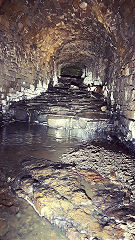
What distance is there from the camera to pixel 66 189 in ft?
6.91

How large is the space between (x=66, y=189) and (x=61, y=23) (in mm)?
7475

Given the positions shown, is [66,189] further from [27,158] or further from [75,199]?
[27,158]

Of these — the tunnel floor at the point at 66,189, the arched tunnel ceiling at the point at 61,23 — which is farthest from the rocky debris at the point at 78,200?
the arched tunnel ceiling at the point at 61,23

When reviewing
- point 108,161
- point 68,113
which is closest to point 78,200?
point 108,161

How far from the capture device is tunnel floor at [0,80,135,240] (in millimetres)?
1562

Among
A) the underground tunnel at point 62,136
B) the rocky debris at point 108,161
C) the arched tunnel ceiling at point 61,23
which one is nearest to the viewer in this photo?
the underground tunnel at point 62,136

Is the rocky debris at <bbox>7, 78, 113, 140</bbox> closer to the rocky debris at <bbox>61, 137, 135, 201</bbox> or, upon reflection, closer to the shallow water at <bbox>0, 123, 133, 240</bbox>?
the shallow water at <bbox>0, 123, 133, 240</bbox>

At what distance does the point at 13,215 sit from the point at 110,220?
40.7 inches

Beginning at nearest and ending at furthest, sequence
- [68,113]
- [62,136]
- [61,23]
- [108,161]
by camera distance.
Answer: [108,161] → [62,136] → [68,113] → [61,23]

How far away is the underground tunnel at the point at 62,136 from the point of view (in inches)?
66.1

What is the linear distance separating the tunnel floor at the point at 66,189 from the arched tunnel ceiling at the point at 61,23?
11.1 ft

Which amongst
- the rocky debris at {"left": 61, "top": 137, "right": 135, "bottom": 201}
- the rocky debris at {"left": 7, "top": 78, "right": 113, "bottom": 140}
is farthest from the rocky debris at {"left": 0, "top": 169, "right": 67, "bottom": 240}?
the rocky debris at {"left": 7, "top": 78, "right": 113, "bottom": 140}

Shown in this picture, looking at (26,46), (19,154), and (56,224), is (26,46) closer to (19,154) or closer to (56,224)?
(19,154)

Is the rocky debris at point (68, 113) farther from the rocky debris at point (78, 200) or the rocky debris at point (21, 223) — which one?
the rocky debris at point (21, 223)
